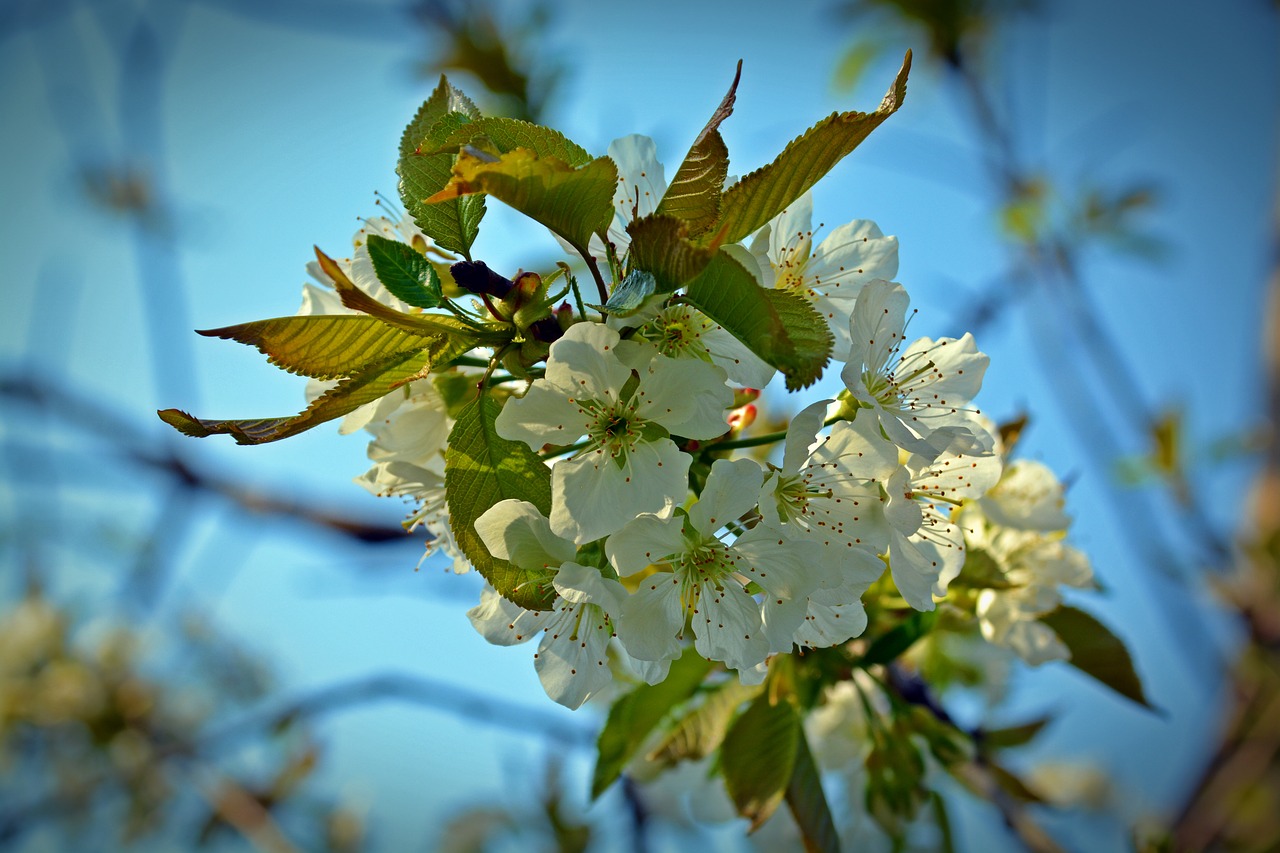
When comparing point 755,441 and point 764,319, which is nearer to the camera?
point 764,319

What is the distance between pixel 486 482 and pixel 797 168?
55 centimetres

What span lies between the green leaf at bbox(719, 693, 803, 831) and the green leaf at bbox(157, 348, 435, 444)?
32.7 inches

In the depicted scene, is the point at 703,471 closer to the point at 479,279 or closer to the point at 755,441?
the point at 755,441

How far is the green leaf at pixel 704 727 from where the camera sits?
1.45m

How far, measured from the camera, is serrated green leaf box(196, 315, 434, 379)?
917mm

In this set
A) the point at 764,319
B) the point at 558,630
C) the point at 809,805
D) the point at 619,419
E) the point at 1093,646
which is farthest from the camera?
the point at 1093,646

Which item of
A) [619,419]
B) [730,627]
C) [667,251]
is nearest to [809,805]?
[730,627]

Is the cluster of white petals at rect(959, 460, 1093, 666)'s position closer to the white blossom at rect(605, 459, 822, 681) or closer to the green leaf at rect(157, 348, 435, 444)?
the white blossom at rect(605, 459, 822, 681)

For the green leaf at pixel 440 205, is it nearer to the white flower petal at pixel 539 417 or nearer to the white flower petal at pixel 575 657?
the white flower petal at pixel 539 417

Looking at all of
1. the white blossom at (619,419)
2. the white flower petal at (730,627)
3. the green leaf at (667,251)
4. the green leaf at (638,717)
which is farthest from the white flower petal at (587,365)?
the green leaf at (638,717)

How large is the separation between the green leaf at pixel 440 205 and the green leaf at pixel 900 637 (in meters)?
0.90

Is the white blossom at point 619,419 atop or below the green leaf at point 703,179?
below

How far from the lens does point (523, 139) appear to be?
1.02 meters

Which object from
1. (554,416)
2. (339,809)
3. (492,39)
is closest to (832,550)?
(554,416)
